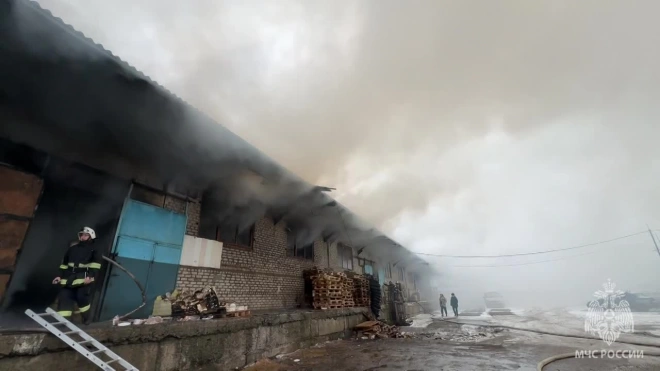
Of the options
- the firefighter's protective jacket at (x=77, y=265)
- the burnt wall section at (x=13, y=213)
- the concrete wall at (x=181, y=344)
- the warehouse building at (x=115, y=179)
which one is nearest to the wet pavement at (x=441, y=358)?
the concrete wall at (x=181, y=344)

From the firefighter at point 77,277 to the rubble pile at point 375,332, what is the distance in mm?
8326

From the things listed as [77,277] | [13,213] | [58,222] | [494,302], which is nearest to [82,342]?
[77,277]

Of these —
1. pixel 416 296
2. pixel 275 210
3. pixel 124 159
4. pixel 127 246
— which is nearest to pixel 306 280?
pixel 275 210

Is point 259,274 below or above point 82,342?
above

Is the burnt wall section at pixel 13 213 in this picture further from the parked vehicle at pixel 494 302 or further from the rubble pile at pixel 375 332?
the parked vehicle at pixel 494 302

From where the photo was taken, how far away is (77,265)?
4230 mm

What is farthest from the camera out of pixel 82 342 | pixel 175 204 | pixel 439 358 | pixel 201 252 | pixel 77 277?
pixel 201 252

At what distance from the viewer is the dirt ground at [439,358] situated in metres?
5.43

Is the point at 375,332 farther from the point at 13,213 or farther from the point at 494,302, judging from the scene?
the point at 494,302

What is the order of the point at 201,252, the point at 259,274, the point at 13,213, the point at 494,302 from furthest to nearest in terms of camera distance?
the point at 494,302, the point at 259,274, the point at 201,252, the point at 13,213

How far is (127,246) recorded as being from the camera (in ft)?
18.9

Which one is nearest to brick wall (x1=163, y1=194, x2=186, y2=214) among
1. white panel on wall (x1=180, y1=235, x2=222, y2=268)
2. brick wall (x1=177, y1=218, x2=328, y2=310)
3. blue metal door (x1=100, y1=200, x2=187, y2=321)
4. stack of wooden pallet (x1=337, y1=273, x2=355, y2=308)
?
blue metal door (x1=100, y1=200, x2=187, y2=321)

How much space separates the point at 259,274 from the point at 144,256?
142 inches

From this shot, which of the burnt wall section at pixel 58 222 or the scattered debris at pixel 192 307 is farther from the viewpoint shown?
the scattered debris at pixel 192 307
